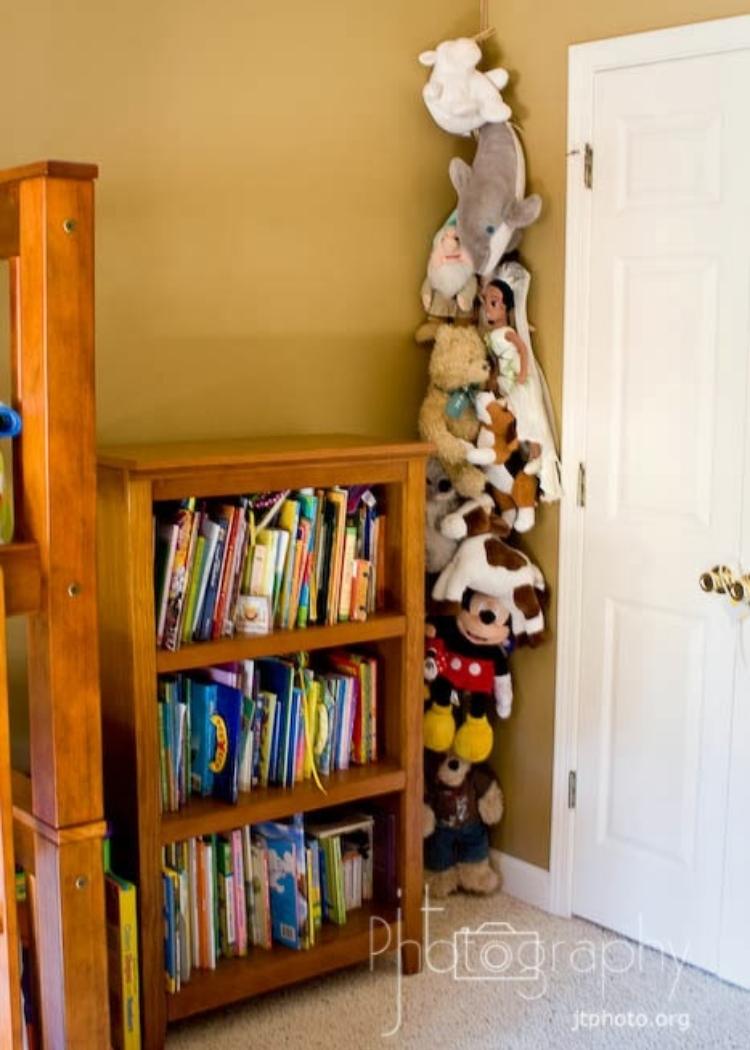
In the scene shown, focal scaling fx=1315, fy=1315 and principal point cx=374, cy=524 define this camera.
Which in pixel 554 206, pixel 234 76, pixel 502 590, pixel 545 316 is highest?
pixel 234 76

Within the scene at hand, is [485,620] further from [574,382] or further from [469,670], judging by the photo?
[574,382]

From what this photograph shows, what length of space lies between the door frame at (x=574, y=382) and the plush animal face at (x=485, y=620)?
5.2 inches

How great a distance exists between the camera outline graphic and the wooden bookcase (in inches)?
5.3

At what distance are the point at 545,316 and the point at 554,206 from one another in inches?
9.6

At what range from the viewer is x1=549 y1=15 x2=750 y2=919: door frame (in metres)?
2.71

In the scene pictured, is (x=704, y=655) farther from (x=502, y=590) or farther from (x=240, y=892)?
(x=240, y=892)

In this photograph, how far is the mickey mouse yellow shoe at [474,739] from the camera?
309 centimetres

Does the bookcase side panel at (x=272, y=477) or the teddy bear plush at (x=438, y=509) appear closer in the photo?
the bookcase side panel at (x=272, y=477)

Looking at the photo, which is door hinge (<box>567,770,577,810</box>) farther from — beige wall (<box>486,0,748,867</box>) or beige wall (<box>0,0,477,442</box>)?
beige wall (<box>0,0,477,442</box>)

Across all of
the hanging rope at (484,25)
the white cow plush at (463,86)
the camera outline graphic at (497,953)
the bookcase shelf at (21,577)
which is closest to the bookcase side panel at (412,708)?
the camera outline graphic at (497,953)

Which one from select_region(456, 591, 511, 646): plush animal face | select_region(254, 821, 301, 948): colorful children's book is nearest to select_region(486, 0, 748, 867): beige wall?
select_region(456, 591, 511, 646): plush animal face

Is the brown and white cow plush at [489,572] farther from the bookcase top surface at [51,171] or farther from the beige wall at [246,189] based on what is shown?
the bookcase top surface at [51,171]

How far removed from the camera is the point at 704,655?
274cm

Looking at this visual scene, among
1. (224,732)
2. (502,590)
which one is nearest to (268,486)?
(224,732)
